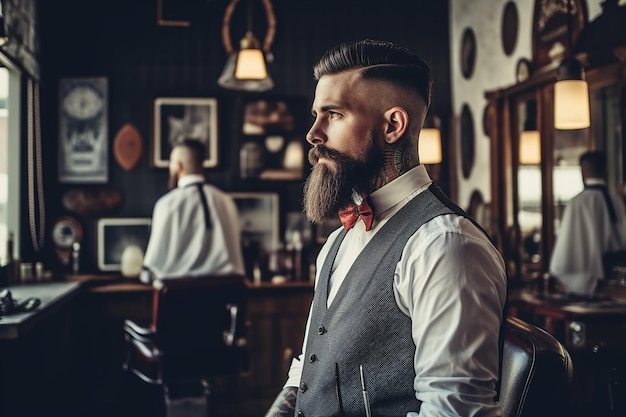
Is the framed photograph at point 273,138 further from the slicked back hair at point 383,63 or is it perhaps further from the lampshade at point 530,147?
the slicked back hair at point 383,63

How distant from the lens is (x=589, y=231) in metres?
3.85

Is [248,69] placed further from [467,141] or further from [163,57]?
[467,141]

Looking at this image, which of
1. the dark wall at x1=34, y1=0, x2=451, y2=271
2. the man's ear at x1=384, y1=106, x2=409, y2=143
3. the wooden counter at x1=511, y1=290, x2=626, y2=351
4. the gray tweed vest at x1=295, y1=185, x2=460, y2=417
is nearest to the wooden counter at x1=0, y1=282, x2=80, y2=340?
the dark wall at x1=34, y1=0, x2=451, y2=271

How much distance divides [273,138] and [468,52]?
1.72 metres

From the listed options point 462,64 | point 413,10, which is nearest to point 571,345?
point 462,64

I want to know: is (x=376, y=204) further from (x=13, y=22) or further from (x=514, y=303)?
(x=13, y=22)

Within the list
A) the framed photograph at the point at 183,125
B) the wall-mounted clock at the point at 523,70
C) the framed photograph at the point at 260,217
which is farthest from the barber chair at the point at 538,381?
the framed photograph at the point at 183,125

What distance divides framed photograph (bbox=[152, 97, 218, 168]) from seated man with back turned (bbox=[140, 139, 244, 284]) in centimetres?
120

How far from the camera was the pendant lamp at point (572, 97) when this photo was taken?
349cm

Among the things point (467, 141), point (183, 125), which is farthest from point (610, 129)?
point (183, 125)

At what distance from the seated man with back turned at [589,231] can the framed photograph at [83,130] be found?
3.46 meters

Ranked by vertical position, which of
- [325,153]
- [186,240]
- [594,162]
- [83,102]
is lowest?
[186,240]

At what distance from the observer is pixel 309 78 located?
5977 mm

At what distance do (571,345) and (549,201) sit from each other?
1110 millimetres
